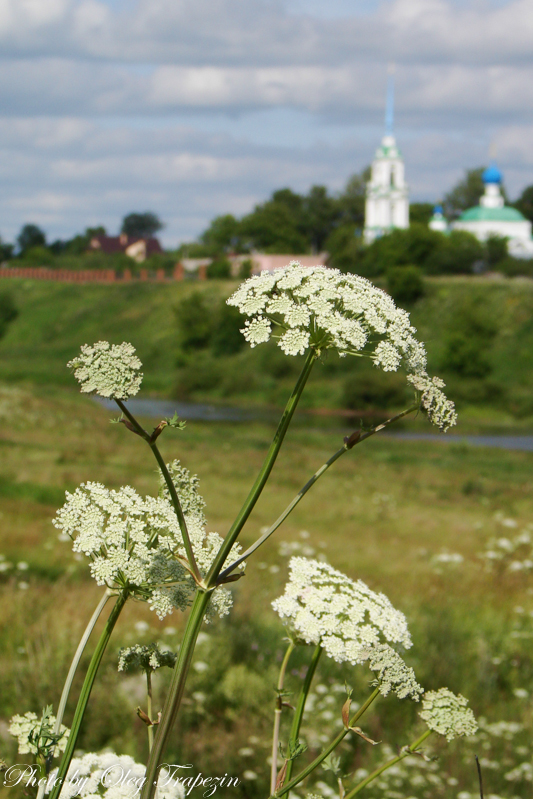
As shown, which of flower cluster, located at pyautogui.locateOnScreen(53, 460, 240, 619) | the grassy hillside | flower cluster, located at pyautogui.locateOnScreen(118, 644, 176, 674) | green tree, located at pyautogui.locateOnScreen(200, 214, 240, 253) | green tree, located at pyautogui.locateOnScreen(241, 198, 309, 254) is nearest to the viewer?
flower cluster, located at pyautogui.locateOnScreen(53, 460, 240, 619)

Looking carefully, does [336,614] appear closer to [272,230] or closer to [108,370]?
[108,370]

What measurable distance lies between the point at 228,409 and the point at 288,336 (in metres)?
71.8

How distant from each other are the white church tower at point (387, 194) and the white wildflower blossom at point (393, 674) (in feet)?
442

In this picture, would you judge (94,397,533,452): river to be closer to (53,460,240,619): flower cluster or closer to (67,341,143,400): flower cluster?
(53,460,240,619): flower cluster

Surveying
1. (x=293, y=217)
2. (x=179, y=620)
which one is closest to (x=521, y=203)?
(x=293, y=217)

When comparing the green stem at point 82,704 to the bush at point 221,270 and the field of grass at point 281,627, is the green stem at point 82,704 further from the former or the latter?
the bush at point 221,270

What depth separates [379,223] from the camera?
136 meters

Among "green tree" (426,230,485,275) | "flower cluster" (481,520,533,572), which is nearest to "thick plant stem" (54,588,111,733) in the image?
"flower cluster" (481,520,533,572)

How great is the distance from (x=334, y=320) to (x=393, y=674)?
0.81m

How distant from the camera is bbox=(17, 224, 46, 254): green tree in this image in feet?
583

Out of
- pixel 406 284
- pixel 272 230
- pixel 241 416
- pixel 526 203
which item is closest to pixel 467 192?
pixel 526 203

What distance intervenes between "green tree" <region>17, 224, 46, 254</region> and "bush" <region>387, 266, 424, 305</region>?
10811cm

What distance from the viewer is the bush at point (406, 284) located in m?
90.5

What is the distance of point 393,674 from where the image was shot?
181cm
